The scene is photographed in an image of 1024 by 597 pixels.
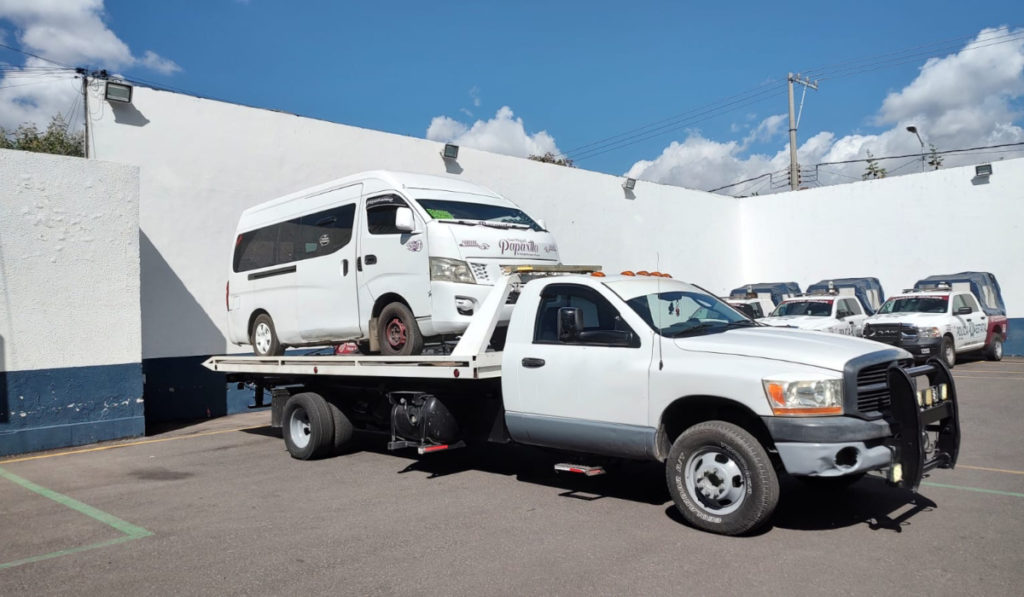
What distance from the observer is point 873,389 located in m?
5.38

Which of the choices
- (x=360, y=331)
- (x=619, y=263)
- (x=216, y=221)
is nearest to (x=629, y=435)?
(x=360, y=331)

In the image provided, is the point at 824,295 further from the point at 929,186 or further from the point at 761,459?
the point at 761,459

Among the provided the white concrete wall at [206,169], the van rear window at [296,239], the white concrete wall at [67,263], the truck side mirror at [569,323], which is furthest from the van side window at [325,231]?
the white concrete wall at [206,169]

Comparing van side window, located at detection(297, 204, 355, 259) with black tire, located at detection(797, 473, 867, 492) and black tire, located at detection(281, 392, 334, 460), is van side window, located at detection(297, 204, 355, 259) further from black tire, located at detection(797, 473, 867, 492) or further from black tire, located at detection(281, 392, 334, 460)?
black tire, located at detection(797, 473, 867, 492)

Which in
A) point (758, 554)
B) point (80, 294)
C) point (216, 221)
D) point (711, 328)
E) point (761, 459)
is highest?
point (216, 221)

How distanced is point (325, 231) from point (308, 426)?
239 cm

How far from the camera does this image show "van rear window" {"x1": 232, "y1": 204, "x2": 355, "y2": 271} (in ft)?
30.7

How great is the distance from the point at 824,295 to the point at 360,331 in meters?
13.3

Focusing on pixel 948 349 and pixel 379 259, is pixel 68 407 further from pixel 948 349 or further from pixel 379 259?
pixel 948 349

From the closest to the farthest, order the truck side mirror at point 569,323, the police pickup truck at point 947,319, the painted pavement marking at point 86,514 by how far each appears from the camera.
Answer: the painted pavement marking at point 86,514
the truck side mirror at point 569,323
the police pickup truck at point 947,319

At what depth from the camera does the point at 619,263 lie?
2302 cm

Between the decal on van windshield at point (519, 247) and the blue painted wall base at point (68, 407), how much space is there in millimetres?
6708

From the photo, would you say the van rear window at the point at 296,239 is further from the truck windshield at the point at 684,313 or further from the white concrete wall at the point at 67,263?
the truck windshield at the point at 684,313

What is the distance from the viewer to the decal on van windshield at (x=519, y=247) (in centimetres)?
845
